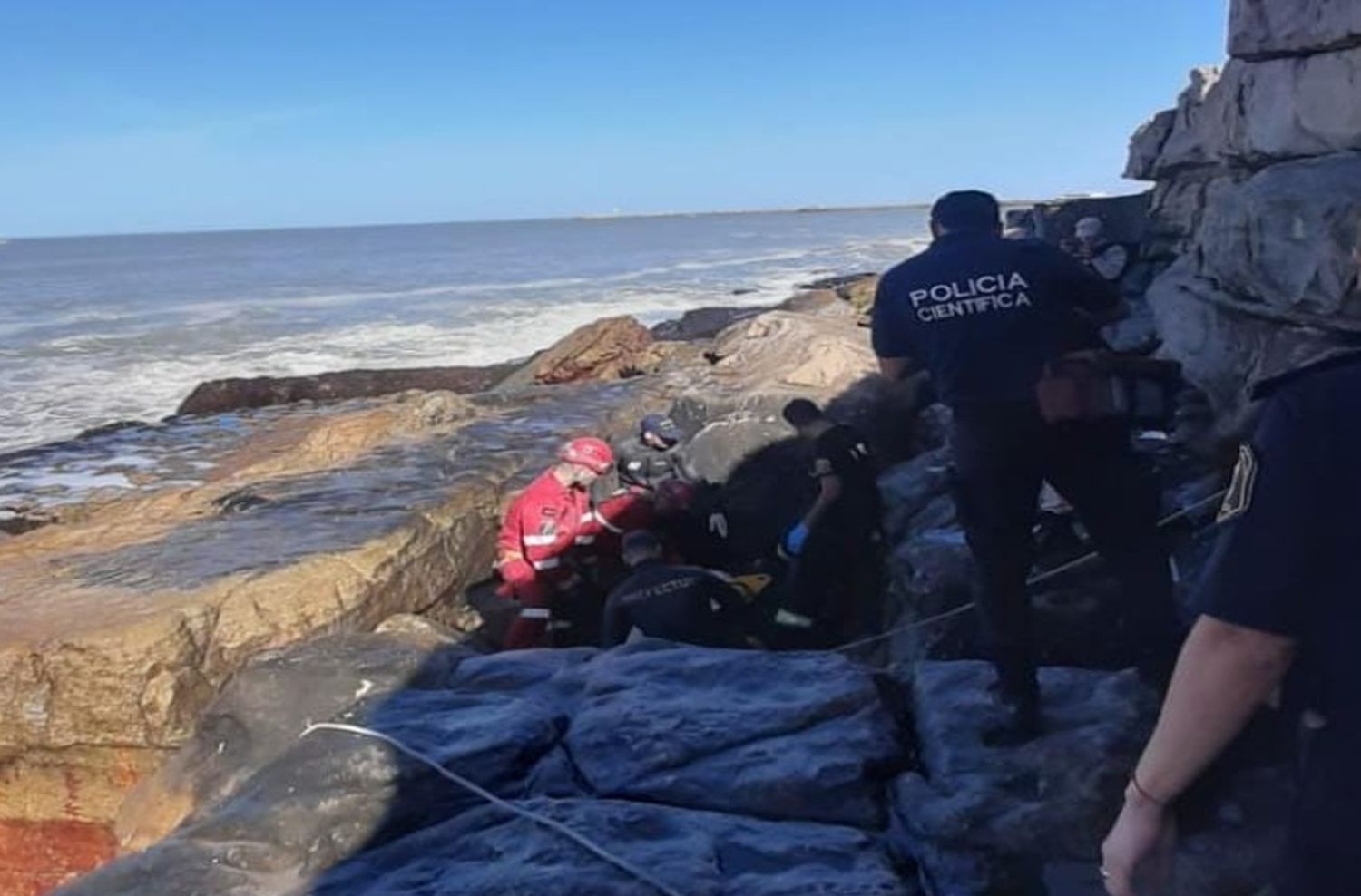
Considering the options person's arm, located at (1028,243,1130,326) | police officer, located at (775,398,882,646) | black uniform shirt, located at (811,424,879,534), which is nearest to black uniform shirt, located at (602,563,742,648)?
police officer, located at (775,398,882,646)

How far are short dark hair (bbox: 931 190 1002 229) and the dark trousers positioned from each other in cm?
57

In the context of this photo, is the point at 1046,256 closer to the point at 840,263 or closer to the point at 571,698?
the point at 571,698

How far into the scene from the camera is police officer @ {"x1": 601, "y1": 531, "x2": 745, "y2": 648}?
5793 mm

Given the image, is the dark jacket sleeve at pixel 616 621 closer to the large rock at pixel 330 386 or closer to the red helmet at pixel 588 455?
the red helmet at pixel 588 455

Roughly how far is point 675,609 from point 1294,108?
11.4 feet

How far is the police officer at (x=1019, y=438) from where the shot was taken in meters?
3.48

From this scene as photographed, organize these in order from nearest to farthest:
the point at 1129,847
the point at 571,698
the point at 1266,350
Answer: the point at 1129,847
the point at 571,698
the point at 1266,350

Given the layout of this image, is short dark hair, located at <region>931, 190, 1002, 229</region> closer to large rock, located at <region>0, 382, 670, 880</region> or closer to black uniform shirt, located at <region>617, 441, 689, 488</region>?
large rock, located at <region>0, 382, 670, 880</region>

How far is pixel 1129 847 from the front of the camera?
Result: 170cm

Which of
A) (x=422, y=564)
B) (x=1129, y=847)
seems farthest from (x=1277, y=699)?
(x=422, y=564)

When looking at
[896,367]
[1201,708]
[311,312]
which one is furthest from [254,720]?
[311,312]

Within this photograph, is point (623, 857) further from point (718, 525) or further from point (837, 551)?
point (718, 525)

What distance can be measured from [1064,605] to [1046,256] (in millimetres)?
1869

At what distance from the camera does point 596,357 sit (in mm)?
16641
